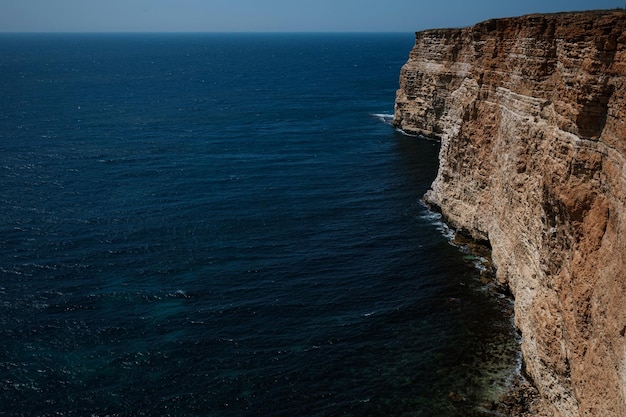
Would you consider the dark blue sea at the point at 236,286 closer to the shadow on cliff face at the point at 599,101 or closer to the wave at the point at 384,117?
the shadow on cliff face at the point at 599,101

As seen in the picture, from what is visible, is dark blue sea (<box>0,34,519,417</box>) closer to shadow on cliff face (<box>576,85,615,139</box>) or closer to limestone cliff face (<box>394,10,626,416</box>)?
limestone cliff face (<box>394,10,626,416</box>)

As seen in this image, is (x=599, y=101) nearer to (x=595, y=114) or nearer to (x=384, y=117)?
(x=595, y=114)

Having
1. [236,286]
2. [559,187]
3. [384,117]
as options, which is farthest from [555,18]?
[384,117]

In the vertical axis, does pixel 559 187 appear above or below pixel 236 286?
above

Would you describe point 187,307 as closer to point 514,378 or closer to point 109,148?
point 514,378

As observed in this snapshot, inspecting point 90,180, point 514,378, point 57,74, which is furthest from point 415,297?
point 57,74

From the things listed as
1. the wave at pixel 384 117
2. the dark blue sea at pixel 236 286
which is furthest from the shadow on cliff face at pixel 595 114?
the wave at pixel 384 117

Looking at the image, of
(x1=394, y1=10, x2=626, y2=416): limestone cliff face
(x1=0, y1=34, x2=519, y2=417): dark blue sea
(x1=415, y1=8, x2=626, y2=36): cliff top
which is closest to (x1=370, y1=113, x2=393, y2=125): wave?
(x1=0, y1=34, x2=519, y2=417): dark blue sea
